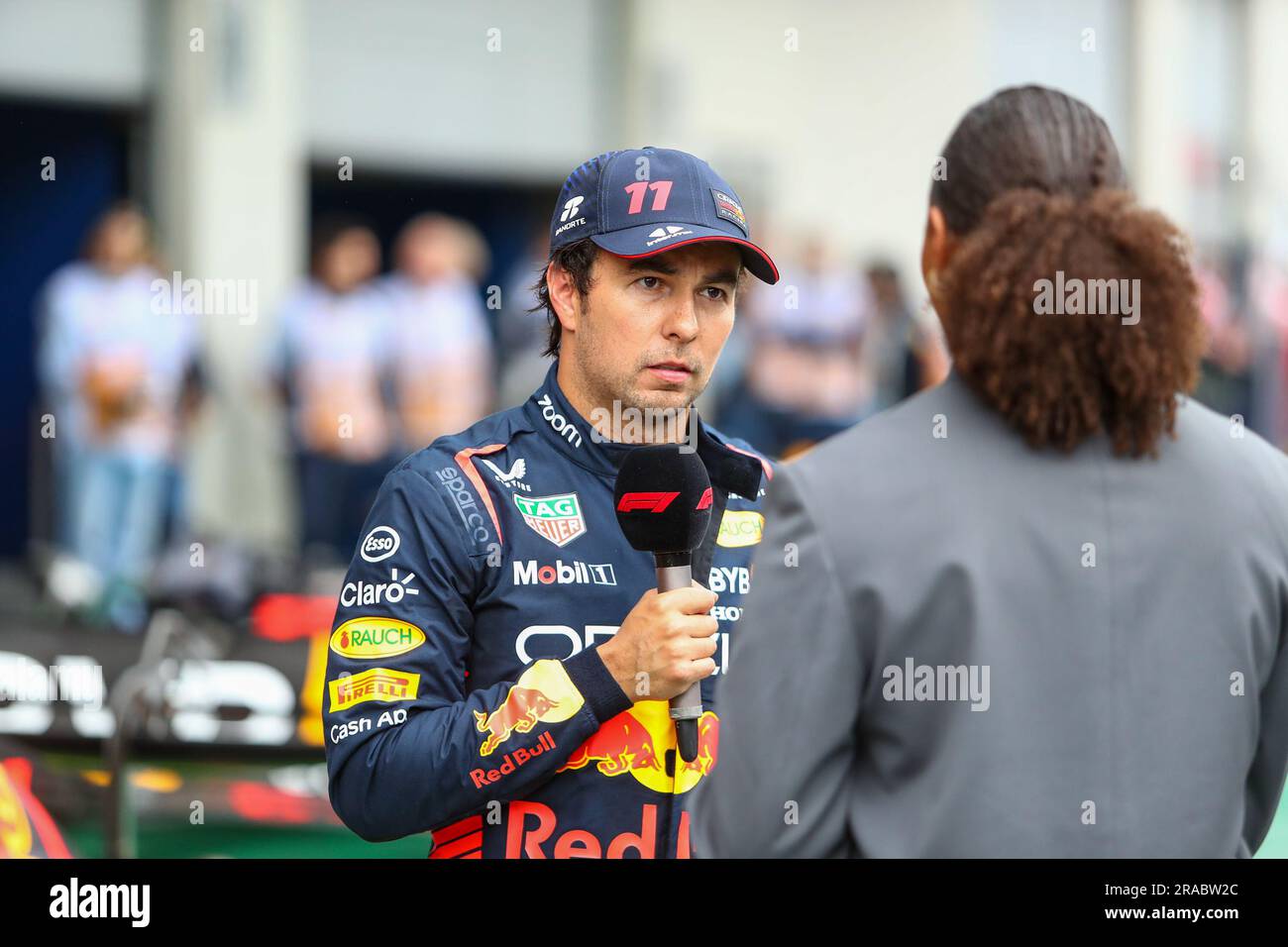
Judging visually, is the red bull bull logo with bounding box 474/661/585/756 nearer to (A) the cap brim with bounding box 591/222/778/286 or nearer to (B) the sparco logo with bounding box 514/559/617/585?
(B) the sparco logo with bounding box 514/559/617/585

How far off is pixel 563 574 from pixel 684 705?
30 centimetres

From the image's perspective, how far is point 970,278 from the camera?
6.71 ft

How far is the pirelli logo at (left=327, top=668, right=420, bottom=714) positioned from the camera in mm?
2547

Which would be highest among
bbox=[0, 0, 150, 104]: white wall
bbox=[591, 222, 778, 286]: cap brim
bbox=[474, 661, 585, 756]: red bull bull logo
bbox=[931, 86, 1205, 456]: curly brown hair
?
bbox=[0, 0, 150, 104]: white wall

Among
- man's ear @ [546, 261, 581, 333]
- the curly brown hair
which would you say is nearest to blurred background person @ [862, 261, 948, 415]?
man's ear @ [546, 261, 581, 333]

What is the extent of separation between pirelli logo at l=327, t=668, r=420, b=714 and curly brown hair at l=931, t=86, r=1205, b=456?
95 centimetres

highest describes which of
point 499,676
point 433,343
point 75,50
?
point 75,50

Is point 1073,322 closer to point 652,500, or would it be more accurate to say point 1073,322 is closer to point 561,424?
point 652,500

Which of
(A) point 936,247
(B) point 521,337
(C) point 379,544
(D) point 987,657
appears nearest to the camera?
(D) point 987,657

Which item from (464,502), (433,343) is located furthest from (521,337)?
(464,502)

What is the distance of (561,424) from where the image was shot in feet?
9.27
